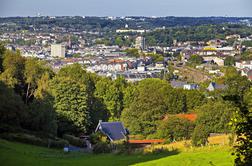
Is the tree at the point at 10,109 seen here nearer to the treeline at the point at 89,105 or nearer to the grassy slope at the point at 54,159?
the treeline at the point at 89,105

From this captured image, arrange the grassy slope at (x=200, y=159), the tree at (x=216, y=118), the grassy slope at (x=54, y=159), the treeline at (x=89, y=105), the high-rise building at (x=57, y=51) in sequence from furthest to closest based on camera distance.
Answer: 1. the high-rise building at (x=57, y=51)
2. the tree at (x=216, y=118)
3. the treeline at (x=89, y=105)
4. the grassy slope at (x=54, y=159)
5. the grassy slope at (x=200, y=159)

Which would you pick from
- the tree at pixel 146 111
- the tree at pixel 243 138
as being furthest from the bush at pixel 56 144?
the tree at pixel 243 138

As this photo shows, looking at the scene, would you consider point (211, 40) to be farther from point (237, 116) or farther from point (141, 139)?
point (237, 116)

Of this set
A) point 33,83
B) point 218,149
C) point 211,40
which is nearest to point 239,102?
point 218,149

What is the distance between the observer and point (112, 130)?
20859 mm

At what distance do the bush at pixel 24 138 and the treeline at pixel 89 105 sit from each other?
63 cm

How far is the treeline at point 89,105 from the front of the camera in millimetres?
17672

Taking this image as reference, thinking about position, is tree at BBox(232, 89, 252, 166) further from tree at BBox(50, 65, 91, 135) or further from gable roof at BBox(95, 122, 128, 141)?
tree at BBox(50, 65, 91, 135)

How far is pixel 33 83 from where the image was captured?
2317cm

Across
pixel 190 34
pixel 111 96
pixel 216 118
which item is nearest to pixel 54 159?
pixel 216 118

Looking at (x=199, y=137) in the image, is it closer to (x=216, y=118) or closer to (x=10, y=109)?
(x=216, y=118)

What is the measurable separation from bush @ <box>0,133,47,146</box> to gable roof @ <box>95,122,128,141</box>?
4696 millimetres

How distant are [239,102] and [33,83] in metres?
19.6

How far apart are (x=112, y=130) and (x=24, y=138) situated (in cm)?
582
